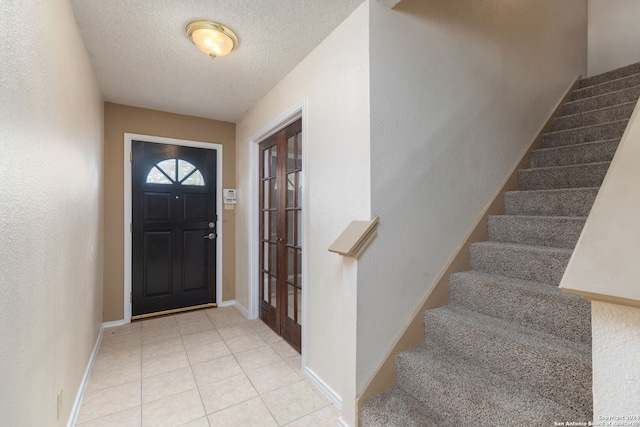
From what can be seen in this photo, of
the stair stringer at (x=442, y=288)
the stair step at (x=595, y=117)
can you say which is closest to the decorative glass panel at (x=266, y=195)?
the stair stringer at (x=442, y=288)

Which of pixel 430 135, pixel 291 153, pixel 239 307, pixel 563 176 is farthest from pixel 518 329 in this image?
pixel 239 307

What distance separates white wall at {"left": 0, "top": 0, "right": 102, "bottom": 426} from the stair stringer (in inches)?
58.2

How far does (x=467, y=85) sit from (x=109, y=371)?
136 inches

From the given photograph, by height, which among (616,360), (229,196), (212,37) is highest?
(212,37)

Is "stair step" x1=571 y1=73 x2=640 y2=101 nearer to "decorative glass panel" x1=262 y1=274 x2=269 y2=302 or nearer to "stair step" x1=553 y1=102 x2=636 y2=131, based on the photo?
"stair step" x1=553 y1=102 x2=636 y2=131

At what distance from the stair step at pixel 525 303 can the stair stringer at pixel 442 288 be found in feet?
0.28

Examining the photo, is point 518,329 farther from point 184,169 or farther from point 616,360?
point 184,169

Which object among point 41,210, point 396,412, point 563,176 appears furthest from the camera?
point 563,176

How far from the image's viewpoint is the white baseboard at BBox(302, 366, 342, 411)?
1.80m

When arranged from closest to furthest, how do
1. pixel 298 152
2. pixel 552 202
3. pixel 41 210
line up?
pixel 41 210 → pixel 552 202 → pixel 298 152

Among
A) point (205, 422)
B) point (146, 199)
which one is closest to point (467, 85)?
point (205, 422)

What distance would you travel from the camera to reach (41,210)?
1.18 metres

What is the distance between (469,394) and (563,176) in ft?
5.93

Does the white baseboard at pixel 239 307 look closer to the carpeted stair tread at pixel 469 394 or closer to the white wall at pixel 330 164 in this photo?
the white wall at pixel 330 164
